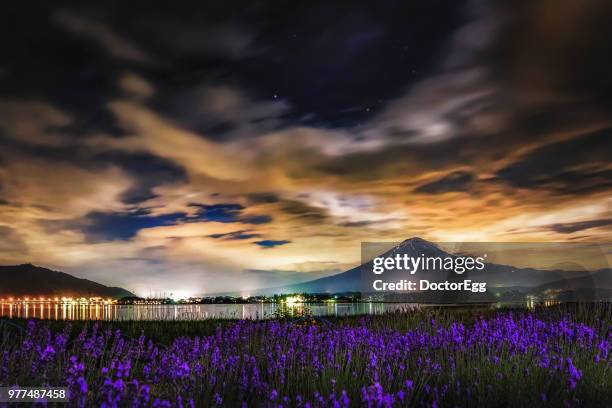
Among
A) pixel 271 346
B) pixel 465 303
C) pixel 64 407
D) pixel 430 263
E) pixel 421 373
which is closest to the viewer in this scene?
pixel 64 407

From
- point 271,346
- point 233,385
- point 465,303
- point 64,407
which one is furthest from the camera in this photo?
point 465,303

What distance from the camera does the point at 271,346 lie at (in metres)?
7.13

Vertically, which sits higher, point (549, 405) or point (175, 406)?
point (175, 406)

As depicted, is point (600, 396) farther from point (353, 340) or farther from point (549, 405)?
point (353, 340)

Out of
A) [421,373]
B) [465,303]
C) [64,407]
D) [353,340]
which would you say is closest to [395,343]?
[353,340]

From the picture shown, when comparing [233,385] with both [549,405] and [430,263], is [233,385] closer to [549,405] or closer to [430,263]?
[549,405]

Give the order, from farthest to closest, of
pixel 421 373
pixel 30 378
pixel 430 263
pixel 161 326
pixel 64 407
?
1. pixel 430 263
2. pixel 161 326
3. pixel 421 373
4. pixel 30 378
5. pixel 64 407

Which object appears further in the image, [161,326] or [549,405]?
[161,326]

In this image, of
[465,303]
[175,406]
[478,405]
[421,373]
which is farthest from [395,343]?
[465,303]

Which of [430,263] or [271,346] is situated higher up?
[430,263]

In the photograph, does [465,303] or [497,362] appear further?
[465,303]

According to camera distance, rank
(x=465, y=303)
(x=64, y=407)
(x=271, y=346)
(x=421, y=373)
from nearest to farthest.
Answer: (x=64, y=407)
(x=421, y=373)
(x=271, y=346)
(x=465, y=303)

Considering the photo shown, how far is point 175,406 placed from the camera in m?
3.89

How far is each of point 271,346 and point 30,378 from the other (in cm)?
306
